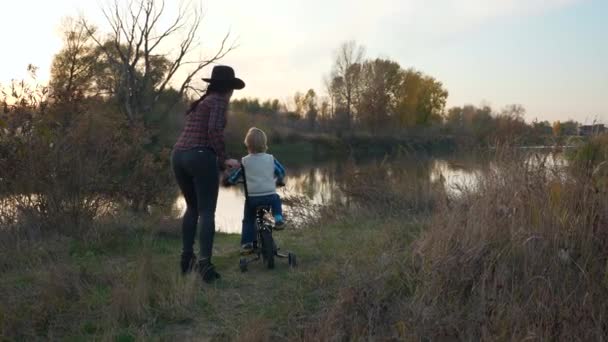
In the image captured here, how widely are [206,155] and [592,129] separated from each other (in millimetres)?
3697

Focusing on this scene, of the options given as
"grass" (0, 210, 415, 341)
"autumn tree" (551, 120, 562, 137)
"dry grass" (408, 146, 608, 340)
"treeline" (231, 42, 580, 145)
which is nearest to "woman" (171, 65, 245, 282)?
"grass" (0, 210, 415, 341)

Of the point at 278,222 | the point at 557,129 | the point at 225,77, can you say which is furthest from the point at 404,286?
the point at 557,129

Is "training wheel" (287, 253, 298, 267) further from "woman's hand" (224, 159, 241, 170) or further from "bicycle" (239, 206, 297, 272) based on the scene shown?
"woman's hand" (224, 159, 241, 170)

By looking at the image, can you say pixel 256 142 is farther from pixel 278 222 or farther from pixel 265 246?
pixel 265 246

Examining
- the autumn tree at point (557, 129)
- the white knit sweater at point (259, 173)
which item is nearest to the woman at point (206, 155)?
the white knit sweater at point (259, 173)

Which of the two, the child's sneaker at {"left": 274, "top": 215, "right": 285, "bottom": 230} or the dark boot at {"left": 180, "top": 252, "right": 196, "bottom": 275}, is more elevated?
the child's sneaker at {"left": 274, "top": 215, "right": 285, "bottom": 230}

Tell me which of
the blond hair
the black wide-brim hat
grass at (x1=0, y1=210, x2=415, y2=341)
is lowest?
grass at (x1=0, y1=210, x2=415, y2=341)

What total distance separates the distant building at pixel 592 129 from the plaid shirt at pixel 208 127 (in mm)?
3493

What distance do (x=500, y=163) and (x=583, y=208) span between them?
1007mm

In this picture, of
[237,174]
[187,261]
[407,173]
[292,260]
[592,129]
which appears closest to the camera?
[187,261]

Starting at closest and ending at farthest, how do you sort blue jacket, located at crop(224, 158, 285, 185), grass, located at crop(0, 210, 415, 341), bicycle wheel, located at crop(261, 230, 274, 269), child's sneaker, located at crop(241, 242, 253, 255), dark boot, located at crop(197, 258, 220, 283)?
1. grass, located at crop(0, 210, 415, 341)
2. dark boot, located at crop(197, 258, 220, 283)
3. bicycle wheel, located at crop(261, 230, 274, 269)
4. blue jacket, located at crop(224, 158, 285, 185)
5. child's sneaker, located at crop(241, 242, 253, 255)

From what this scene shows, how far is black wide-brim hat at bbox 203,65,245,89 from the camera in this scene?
457 cm

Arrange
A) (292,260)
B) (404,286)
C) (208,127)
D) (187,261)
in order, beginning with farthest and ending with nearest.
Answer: (292,260) < (187,261) < (208,127) < (404,286)

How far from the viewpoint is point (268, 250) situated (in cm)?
507
